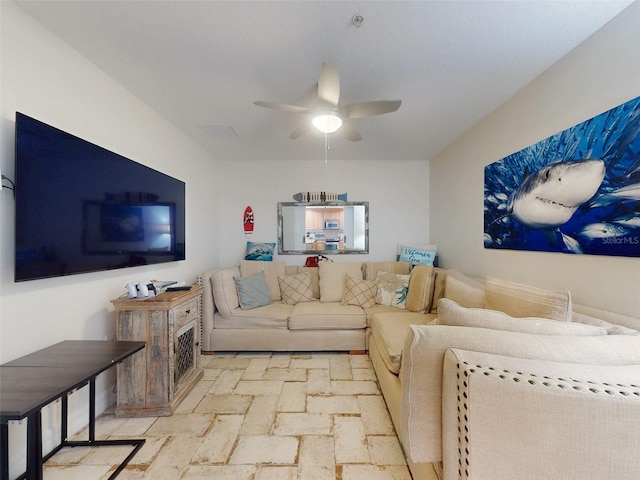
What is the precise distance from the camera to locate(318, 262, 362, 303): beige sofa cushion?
11.4ft

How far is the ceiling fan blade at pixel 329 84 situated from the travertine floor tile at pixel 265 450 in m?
2.28

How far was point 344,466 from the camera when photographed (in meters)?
1.49

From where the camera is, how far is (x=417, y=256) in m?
3.75

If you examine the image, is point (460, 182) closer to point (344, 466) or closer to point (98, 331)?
point (344, 466)

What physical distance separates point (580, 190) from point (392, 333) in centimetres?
159

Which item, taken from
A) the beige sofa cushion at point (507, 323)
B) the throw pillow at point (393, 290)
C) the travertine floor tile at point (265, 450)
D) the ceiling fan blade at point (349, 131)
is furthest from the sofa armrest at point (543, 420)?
the throw pillow at point (393, 290)

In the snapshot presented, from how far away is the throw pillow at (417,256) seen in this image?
3674 mm

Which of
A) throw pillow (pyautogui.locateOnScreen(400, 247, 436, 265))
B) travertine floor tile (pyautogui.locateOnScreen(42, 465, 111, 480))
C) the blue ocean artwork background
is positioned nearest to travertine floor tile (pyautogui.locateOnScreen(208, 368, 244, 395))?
travertine floor tile (pyautogui.locateOnScreen(42, 465, 111, 480))

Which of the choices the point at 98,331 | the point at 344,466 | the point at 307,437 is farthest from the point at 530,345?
the point at 98,331

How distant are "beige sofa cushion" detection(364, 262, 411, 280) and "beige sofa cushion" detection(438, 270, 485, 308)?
0.84 metres

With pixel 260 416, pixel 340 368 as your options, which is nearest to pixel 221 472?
pixel 260 416

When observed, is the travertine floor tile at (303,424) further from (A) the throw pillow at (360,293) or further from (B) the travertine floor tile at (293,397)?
(A) the throw pillow at (360,293)

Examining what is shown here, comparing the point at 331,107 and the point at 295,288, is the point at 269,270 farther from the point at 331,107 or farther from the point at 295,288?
the point at 331,107

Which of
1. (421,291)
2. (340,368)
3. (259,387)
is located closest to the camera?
(259,387)
